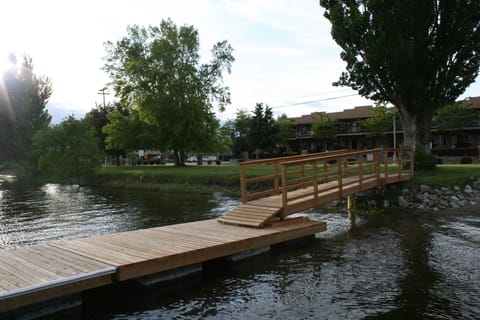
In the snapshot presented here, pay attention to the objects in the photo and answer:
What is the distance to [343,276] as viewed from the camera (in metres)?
8.49

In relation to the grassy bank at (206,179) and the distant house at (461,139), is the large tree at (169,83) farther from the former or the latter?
the distant house at (461,139)

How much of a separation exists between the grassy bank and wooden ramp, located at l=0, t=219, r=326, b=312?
10.8 metres

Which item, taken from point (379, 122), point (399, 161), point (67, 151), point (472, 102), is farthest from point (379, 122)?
point (67, 151)

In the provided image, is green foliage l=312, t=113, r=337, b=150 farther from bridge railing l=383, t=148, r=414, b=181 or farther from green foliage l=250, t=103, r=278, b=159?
bridge railing l=383, t=148, r=414, b=181

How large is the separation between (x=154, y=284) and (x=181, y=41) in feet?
113

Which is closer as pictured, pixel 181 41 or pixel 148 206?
pixel 148 206

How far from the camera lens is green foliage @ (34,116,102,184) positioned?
3456cm

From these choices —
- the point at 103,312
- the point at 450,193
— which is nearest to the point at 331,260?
the point at 103,312

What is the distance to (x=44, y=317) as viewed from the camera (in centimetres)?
653

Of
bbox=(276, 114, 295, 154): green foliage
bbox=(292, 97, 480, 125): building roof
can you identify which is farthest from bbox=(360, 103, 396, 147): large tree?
bbox=(276, 114, 295, 154): green foliage

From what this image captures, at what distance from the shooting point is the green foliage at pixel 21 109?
4531 centimetres

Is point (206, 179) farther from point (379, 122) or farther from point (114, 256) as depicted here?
point (379, 122)

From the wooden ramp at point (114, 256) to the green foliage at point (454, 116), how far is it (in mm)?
40284

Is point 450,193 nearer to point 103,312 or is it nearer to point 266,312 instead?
point 266,312
